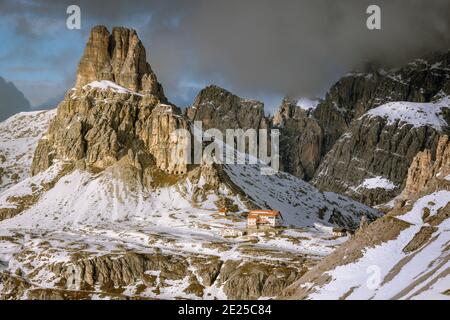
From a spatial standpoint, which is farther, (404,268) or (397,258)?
(397,258)

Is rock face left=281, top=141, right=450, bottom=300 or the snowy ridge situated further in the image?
rock face left=281, top=141, right=450, bottom=300

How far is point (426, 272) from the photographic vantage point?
5330 inches

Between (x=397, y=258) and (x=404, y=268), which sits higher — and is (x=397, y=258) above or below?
above

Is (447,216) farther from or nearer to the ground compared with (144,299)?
farther from the ground

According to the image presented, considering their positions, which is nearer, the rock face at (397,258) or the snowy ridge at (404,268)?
the snowy ridge at (404,268)

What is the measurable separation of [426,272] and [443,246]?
12174 millimetres
